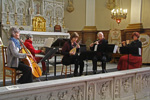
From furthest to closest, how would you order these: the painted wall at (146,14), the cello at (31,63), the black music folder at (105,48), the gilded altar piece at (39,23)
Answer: the gilded altar piece at (39,23)
the painted wall at (146,14)
the black music folder at (105,48)
the cello at (31,63)

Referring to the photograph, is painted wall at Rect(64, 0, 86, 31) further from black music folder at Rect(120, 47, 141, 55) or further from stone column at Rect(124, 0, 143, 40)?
black music folder at Rect(120, 47, 141, 55)

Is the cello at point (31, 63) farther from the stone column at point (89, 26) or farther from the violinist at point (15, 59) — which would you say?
the stone column at point (89, 26)

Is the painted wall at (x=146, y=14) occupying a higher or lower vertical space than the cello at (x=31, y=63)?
higher

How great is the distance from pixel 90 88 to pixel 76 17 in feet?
25.7

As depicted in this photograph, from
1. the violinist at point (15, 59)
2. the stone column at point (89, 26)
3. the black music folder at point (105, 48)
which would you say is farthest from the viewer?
the stone column at point (89, 26)

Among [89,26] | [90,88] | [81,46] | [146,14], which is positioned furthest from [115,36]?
[90,88]

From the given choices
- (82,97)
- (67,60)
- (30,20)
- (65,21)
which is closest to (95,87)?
(82,97)

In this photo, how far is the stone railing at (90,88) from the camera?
7.18 feet

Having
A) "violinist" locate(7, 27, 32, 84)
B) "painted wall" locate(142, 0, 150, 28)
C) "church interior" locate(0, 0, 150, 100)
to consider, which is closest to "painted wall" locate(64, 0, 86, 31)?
"church interior" locate(0, 0, 150, 100)

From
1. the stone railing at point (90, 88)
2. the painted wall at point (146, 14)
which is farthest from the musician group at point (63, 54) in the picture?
the painted wall at point (146, 14)

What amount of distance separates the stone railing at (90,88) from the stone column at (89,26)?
636 cm

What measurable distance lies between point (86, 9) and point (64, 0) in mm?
1383

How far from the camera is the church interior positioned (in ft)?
8.75

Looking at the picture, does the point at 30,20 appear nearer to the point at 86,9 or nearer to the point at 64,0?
the point at 64,0
